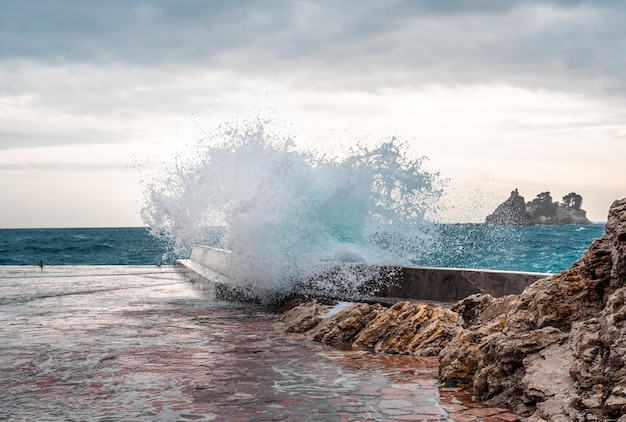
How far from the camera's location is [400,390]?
4555 mm

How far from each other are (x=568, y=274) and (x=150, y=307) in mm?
6566

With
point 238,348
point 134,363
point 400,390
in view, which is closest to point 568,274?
point 400,390

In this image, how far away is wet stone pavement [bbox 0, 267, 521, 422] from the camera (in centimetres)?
404

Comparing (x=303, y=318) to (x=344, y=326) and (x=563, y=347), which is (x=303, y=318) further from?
(x=563, y=347)

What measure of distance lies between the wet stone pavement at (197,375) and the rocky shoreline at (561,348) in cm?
20

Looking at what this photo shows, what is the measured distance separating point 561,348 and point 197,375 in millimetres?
2517

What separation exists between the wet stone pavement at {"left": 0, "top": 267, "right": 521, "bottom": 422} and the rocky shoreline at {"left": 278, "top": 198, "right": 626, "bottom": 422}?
196 mm

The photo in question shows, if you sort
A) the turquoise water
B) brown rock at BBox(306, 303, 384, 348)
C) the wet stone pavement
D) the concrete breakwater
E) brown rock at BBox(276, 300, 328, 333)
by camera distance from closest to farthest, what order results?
1. the wet stone pavement
2. brown rock at BBox(306, 303, 384, 348)
3. the concrete breakwater
4. brown rock at BBox(276, 300, 328, 333)
5. the turquoise water

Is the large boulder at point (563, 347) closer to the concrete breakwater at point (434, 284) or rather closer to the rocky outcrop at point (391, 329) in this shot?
the rocky outcrop at point (391, 329)

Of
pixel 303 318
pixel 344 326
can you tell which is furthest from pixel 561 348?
pixel 303 318

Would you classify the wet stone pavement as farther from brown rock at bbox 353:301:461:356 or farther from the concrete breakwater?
the concrete breakwater

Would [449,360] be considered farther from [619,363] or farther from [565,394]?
[619,363]

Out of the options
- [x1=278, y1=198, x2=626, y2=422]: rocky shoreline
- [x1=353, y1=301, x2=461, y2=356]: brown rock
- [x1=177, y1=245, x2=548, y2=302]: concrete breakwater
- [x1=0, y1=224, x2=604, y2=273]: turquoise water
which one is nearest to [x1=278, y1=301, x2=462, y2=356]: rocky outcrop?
[x1=353, y1=301, x2=461, y2=356]: brown rock

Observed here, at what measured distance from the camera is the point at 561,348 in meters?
4.19
